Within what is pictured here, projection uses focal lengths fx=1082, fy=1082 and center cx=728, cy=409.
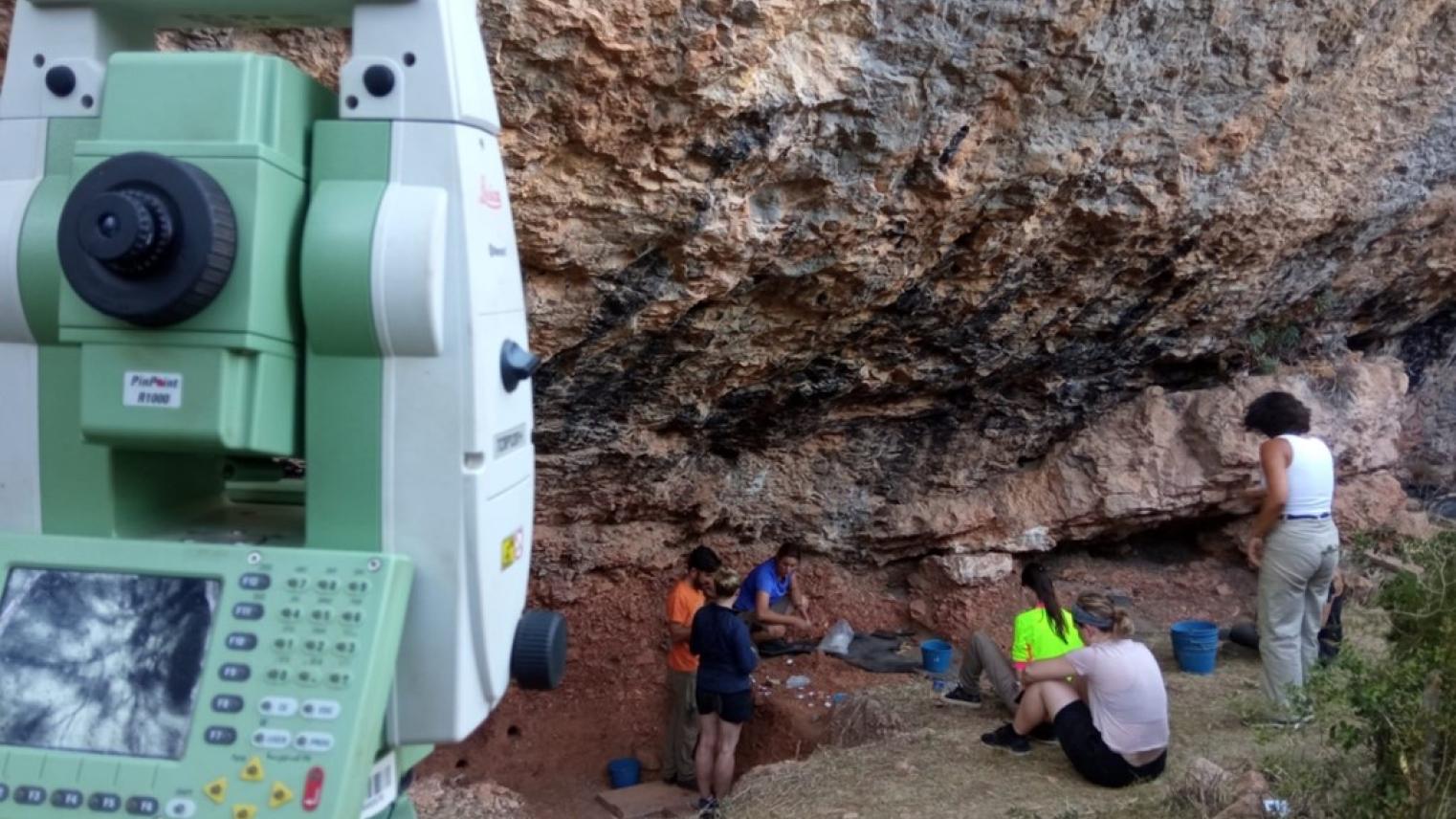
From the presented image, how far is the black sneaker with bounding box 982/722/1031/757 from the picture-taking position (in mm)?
4829

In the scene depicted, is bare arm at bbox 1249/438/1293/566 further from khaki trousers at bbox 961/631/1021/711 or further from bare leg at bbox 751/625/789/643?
bare leg at bbox 751/625/789/643

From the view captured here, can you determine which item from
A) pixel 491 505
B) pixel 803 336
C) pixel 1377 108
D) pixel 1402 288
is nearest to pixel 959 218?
pixel 803 336

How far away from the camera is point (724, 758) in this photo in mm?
5496

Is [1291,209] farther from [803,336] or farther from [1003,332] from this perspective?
[803,336]

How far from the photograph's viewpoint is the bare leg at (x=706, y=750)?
5520 mm

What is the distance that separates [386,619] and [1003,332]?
510 centimetres

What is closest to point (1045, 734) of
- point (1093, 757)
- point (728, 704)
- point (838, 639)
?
point (1093, 757)

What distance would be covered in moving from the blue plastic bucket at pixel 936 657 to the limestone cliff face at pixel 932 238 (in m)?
0.89

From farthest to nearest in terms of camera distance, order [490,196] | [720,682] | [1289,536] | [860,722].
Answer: [860,722]
[720,682]
[1289,536]
[490,196]

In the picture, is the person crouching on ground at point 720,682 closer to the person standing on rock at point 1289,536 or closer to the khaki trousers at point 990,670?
the khaki trousers at point 990,670

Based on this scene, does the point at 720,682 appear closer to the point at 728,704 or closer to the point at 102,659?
the point at 728,704

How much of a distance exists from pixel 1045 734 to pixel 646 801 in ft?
7.28

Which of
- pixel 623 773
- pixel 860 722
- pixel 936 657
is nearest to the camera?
pixel 860 722

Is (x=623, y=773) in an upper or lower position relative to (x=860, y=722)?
lower
